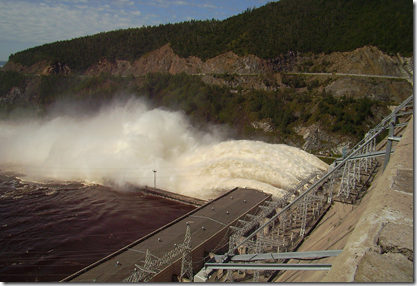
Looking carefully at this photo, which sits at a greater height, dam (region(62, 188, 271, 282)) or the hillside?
the hillside

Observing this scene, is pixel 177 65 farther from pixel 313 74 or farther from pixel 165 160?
pixel 165 160

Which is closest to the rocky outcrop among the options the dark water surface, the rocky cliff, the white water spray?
the rocky cliff

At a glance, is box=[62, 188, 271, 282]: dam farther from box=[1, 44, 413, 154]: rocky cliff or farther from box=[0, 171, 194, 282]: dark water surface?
box=[1, 44, 413, 154]: rocky cliff

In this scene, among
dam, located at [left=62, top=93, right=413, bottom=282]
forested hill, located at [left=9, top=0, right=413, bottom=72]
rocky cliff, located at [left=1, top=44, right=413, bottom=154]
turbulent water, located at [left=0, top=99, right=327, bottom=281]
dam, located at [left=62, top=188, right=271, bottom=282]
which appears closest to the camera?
dam, located at [left=62, top=93, right=413, bottom=282]

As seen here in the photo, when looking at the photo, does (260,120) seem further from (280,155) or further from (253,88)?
(280,155)

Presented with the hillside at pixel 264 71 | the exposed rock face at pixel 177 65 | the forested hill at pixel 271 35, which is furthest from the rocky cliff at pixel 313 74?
the forested hill at pixel 271 35

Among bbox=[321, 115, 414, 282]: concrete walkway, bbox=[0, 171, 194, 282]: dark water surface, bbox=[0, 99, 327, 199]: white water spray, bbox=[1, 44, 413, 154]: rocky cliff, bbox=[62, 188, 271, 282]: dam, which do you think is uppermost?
bbox=[1, 44, 413, 154]: rocky cliff

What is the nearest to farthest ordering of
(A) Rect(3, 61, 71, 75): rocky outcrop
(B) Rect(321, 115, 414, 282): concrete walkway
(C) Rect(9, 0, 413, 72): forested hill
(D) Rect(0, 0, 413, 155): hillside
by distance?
(B) Rect(321, 115, 414, 282): concrete walkway, (D) Rect(0, 0, 413, 155): hillside, (C) Rect(9, 0, 413, 72): forested hill, (A) Rect(3, 61, 71, 75): rocky outcrop

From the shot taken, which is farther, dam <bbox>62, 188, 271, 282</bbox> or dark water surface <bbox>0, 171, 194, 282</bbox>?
dark water surface <bbox>0, 171, 194, 282</bbox>

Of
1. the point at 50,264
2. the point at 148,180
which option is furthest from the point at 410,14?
the point at 50,264
